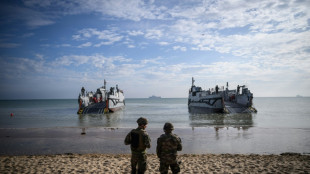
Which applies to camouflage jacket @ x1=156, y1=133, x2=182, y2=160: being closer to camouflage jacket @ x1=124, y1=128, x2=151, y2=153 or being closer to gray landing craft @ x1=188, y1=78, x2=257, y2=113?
camouflage jacket @ x1=124, y1=128, x2=151, y2=153

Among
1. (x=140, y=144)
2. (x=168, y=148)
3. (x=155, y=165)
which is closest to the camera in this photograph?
(x=168, y=148)

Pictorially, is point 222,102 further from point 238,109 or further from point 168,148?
point 168,148

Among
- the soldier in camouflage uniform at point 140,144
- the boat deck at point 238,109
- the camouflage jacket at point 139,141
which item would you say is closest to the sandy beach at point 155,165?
the soldier in camouflage uniform at point 140,144

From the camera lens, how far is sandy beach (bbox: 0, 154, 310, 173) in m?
6.71

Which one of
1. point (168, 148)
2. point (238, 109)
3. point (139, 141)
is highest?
point (139, 141)

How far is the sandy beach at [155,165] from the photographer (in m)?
6.71

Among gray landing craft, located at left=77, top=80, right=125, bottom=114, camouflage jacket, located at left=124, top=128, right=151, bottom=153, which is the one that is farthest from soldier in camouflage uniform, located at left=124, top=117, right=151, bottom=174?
gray landing craft, located at left=77, top=80, right=125, bottom=114

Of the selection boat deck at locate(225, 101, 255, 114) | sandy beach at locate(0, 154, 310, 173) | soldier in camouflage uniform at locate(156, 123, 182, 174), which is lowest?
boat deck at locate(225, 101, 255, 114)

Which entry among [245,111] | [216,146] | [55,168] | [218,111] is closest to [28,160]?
[55,168]

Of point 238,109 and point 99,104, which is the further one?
point 99,104

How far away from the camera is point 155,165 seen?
7.37 metres

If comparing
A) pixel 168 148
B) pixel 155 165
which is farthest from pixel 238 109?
pixel 168 148

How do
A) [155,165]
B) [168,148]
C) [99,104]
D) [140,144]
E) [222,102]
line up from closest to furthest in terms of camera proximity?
[168,148]
[140,144]
[155,165]
[222,102]
[99,104]

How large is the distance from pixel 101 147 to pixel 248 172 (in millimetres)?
8035
